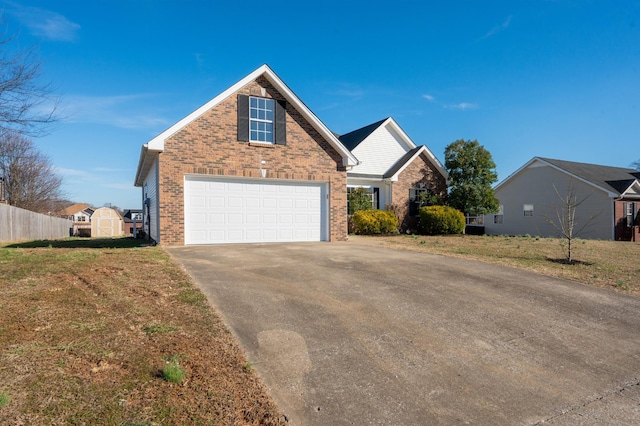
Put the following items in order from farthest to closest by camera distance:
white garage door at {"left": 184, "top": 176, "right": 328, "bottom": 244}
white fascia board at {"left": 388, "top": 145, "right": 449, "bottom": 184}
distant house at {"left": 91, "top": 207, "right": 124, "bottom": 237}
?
distant house at {"left": 91, "top": 207, "right": 124, "bottom": 237} → white fascia board at {"left": 388, "top": 145, "right": 449, "bottom": 184} → white garage door at {"left": 184, "top": 176, "right": 328, "bottom": 244}

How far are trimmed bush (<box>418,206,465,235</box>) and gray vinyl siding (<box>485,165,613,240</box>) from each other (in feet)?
20.5

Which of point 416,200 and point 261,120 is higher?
point 261,120

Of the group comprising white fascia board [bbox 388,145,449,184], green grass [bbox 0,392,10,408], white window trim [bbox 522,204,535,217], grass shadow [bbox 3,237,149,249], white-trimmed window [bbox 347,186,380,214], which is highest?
white fascia board [bbox 388,145,449,184]

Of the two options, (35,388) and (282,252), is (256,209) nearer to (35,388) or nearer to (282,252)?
(282,252)

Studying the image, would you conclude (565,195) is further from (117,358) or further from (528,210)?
(117,358)

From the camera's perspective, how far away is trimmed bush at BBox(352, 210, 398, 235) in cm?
1888

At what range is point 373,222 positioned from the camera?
1889 cm

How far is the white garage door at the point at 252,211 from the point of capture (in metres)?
12.5

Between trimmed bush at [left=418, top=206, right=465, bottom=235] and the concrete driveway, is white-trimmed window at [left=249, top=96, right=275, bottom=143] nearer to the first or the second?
the concrete driveway

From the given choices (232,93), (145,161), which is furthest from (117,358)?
(145,161)

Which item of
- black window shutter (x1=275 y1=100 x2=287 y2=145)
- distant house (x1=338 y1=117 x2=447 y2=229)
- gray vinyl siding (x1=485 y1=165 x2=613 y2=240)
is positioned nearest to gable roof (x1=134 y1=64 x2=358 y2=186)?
black window shutter (x1=275 y1=100 x2=287 y2=145)

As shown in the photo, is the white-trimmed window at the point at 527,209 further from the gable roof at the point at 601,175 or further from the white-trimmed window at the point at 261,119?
the white-trimmed window at the point at 261,119

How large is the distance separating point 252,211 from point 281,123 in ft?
11.3

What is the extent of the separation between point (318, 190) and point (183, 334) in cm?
1043
